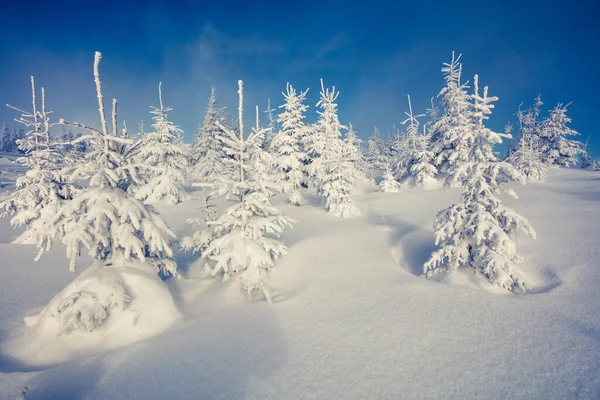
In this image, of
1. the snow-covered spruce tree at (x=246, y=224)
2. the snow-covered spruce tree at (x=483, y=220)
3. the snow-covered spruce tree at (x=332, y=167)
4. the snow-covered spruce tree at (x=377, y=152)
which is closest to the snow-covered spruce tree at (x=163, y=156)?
the snow-covered spruce tree at (x=332, y=167)

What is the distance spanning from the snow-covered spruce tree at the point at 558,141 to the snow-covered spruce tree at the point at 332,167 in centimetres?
3010

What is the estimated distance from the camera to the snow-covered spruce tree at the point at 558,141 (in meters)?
36.3

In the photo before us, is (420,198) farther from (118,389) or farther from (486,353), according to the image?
(118,389)

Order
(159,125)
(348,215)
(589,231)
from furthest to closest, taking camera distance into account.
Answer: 1. (159,125)
2. (348,215)
3. (589,231)

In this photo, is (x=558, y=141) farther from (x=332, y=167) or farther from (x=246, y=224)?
(x=246, y=224)

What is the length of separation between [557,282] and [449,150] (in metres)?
21.9

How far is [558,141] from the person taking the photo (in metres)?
37.0

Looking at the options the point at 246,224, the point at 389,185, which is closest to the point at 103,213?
the point at 246,224

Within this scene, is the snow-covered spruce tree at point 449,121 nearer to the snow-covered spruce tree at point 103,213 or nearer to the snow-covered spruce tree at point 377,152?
the snow-covered spruce tree at point 103,213

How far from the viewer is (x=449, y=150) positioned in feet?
94.9

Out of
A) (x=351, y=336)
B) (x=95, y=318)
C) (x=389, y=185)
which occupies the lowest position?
(x=351, y=336)

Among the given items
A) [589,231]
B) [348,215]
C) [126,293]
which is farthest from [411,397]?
[348,215]

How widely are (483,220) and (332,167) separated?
50.6 feet

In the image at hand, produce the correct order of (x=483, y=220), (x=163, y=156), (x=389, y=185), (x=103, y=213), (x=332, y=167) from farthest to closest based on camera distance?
(x=389, y=185), (x=163, y=156), (x=332, y=167), (x=483, y=220), (x=103, y=213)
